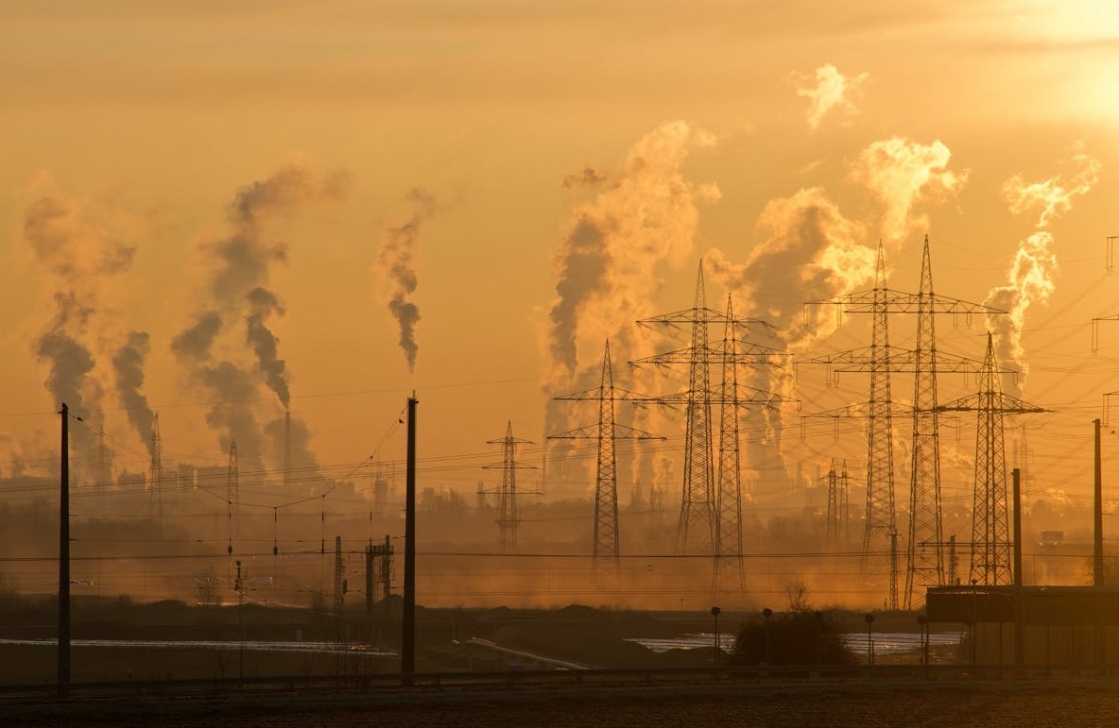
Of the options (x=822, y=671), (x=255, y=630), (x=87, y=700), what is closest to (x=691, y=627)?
(x=255, y=630)

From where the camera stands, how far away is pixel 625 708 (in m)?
44.9

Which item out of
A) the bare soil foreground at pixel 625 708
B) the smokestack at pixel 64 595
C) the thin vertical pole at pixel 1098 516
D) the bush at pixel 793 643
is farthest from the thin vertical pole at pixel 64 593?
Answer: the thin vertical pole at pixel 1098 516

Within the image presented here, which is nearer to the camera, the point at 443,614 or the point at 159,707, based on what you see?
the point at 159,707

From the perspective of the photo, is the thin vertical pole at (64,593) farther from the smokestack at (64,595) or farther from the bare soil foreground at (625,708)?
the bare soil foreground at (625,708)

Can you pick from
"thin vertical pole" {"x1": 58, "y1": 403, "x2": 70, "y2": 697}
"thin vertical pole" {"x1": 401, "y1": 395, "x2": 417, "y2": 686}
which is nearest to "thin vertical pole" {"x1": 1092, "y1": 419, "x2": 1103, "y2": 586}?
"thin vertical pole" {"x1": 401, "y1": 395, "x2": 417, "y2": 686}

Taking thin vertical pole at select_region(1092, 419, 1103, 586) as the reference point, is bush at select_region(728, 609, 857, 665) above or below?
below

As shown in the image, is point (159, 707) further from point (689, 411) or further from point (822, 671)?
point (689, 411)

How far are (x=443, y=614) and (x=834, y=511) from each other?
86.4m

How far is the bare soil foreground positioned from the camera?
41.0m

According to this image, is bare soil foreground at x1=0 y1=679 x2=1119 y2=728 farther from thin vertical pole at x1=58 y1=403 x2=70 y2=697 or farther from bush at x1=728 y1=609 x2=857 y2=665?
bush at x1=728 y1=609 x2=857 y2=665

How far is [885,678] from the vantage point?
55156 millimetres

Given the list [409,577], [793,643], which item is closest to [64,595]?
[409,577]

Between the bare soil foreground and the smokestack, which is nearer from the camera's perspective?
the bare soil foreground

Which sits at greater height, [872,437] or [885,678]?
[872,437]
